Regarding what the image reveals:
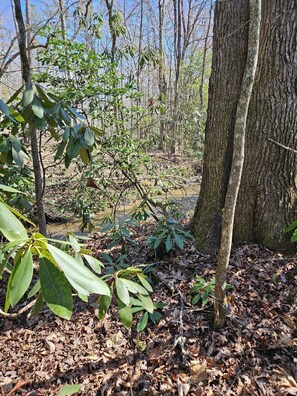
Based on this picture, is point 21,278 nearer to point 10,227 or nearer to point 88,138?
point 10,227

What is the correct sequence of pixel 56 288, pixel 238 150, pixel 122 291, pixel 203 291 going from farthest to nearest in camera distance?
pixel 203 291
pixel 238 150
pixel 122 291
pixel 56 288

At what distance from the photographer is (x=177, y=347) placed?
1.64 metres

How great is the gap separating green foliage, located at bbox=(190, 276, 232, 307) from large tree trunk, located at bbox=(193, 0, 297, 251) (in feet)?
1.78

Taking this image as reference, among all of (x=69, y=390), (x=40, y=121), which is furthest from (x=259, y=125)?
(x=69, y=390)

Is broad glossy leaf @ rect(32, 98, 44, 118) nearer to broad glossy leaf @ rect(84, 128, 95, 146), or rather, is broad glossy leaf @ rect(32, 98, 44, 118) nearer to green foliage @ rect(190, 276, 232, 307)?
broad glossy leaf @ rect(84, 128, 95, 146)

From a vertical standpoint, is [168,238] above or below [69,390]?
above

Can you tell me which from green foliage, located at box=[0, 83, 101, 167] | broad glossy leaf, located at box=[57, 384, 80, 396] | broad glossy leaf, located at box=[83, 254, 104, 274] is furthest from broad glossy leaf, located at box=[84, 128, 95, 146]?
broad glossy leaf, located at box=[57, 384, 80, 396]

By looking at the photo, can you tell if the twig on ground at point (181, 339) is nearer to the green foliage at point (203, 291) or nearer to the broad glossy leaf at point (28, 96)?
the green foliage at point (203, 291)

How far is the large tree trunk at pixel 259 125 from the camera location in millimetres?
2018

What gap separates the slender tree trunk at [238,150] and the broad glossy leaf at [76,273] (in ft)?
3.40

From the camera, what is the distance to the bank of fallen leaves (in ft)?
4.76

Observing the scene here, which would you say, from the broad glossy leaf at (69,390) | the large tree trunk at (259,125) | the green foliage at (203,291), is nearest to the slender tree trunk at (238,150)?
the green foliage at (203,291)

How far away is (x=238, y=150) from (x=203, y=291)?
3.46 ft

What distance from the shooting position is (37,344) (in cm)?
178
